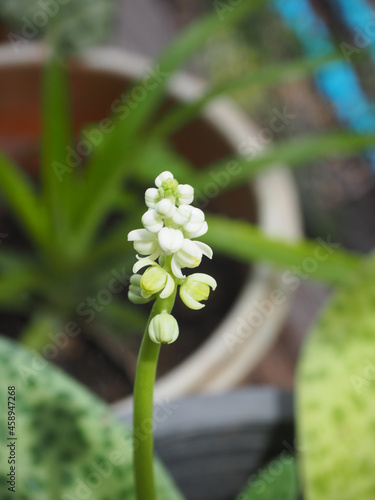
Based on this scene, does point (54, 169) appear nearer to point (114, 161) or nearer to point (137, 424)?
point (114, 161)

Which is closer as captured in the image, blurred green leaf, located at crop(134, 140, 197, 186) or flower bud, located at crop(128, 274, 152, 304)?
flower bud, located at crop(128, 274, 152, 304)

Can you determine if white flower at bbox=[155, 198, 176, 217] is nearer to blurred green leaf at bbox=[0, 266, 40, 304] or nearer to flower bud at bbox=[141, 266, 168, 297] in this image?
flower bud at bbox=[141, 266, 168, 297]

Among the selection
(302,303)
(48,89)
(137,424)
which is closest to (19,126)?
(48,89)

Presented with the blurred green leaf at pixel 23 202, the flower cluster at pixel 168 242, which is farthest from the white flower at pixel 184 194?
the blurred green leaf at pixel 23 202

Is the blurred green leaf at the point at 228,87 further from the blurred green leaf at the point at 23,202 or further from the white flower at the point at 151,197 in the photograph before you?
the white flower at the point at 151,197

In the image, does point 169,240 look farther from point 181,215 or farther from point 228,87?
point 228,87

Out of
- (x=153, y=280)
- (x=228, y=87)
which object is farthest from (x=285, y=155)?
(x=153, y=280)

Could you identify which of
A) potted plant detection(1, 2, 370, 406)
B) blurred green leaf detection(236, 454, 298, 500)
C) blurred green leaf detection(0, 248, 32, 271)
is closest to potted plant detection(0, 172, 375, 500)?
blurred green leaf detection(236, 454, 298, 500)

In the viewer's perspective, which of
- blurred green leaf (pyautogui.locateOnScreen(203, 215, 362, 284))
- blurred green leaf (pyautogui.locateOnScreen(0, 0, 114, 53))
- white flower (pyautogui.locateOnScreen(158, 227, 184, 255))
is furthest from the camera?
blurred green leaf (pyautogui.locateOnScreen(0, 0, 114, 53))
